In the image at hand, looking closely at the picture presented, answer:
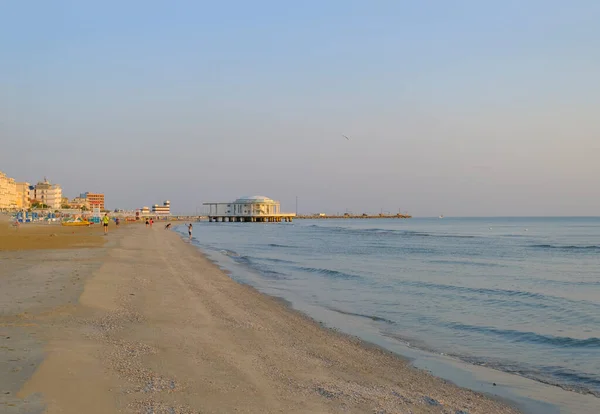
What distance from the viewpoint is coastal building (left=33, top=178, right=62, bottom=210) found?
175625 millimetres

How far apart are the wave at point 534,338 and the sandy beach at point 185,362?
3.38 metres

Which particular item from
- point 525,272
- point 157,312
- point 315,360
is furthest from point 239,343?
point 525,272

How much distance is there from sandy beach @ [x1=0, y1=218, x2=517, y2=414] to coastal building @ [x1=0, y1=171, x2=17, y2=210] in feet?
430

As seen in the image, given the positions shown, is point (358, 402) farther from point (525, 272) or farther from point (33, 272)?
point (525, 272)

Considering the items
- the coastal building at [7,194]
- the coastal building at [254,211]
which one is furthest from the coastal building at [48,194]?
the coastal building at [254,211]

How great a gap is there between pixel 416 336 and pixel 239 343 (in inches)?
171

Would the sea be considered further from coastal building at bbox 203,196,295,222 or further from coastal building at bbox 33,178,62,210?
coastal building at bbox 33,178,62,210

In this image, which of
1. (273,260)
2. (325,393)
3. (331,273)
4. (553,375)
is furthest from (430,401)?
(273,260)

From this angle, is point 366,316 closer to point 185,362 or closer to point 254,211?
point 185,362

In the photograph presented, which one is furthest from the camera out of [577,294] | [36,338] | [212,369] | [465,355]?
[577,294]

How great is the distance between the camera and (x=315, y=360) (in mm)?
8266

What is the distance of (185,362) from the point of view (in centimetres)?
718

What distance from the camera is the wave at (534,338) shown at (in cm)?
1068

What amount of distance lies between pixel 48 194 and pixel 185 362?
188482 millimetres
